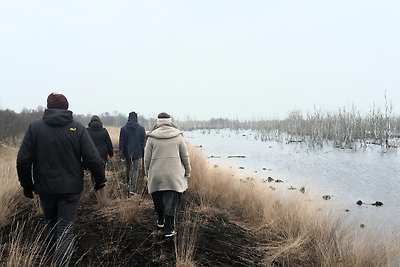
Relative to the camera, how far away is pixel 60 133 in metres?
3.92

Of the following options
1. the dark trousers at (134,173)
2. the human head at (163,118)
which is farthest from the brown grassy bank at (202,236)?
the human head at (163,118)

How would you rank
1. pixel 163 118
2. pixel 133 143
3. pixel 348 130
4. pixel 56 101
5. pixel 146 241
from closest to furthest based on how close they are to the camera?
pixel 56 101, pixel 163 118, pixel 146 241, pixel 133 143, pixel 348 130

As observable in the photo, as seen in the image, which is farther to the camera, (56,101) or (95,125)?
(95,125)

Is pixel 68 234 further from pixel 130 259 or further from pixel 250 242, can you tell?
pixel 250 242

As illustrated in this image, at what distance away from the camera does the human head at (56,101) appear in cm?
398

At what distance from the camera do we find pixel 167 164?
5168 millimetres

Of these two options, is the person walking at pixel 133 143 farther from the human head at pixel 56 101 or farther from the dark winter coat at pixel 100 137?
the human head at pixel 56 101

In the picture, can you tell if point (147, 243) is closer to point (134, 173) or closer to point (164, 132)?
point (164, 132)

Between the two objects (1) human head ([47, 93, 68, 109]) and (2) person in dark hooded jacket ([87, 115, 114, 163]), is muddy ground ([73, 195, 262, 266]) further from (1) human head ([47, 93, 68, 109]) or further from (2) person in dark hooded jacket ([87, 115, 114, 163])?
(1) human head ([47, 93, 68, 109])

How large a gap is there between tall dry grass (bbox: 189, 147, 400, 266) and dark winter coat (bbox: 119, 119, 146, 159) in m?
1.72

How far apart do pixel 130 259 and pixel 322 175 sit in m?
18.0

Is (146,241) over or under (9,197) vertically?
under

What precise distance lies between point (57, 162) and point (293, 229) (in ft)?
14.5

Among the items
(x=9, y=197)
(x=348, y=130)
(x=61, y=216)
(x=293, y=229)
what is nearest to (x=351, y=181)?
(x=293, y=229)
